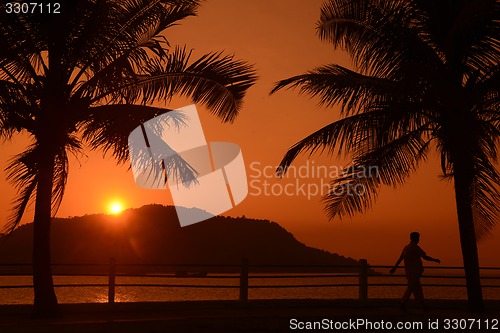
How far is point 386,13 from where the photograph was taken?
1638cm

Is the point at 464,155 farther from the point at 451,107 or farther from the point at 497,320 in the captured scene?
the point at 497,320

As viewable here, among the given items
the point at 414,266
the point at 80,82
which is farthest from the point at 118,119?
the point at 414,266

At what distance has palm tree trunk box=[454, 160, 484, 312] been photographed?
51.1ft

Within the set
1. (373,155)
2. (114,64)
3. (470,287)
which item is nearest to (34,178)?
(114,64)

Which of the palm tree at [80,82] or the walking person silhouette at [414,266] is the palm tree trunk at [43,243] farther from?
the walking person silhouette at [414,266]

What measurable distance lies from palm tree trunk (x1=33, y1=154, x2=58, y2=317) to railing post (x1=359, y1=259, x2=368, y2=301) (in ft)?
25.1

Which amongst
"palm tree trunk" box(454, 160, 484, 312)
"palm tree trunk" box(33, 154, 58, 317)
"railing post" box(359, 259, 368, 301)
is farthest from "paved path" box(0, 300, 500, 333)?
"railing post" box(359, 259, 368, 301)

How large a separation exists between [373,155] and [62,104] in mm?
6761

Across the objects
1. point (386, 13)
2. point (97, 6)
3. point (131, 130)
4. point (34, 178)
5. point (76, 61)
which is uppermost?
point (386, 13)

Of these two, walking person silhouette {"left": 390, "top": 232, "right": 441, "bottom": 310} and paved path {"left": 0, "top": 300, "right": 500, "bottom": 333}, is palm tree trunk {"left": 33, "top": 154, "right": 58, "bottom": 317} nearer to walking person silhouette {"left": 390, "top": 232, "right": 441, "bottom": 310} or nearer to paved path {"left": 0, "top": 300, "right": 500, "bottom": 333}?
paved path {"left": 0, "top": 300, "right": 500, "bottom": 333}

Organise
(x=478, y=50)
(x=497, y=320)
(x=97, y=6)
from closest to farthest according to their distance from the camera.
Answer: (x=97, y=6), (x=497, y=320), (x=478, y=50)

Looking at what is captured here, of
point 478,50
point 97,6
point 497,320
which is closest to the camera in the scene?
point 97,6

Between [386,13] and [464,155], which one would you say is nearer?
[464,155]

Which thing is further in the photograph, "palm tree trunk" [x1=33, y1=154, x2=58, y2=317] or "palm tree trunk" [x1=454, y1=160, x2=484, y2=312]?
Result: "palm tree trunk" [x1=454, y1=160, x2=484, y2=312]
